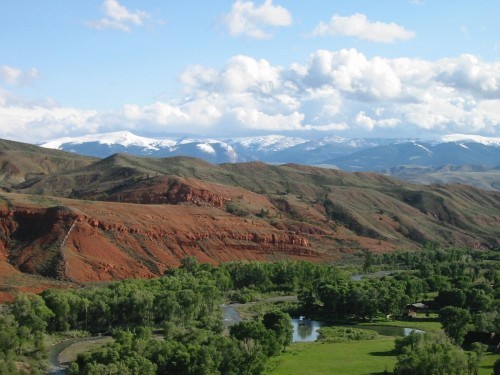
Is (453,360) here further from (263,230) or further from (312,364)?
(263,230)

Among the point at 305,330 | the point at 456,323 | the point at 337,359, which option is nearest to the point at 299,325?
the point at 305,330

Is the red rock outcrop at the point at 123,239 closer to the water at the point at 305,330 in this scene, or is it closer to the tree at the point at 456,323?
the water at the point at 305,330

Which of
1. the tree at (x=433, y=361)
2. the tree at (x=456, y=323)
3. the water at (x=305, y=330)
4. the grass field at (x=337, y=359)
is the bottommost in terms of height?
the water at (x=305, y=330)

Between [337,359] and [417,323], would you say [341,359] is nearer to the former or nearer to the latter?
[337,359]

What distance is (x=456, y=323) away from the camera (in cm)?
8881

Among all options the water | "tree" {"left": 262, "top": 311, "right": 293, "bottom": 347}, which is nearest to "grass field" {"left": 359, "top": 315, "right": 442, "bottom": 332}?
the water

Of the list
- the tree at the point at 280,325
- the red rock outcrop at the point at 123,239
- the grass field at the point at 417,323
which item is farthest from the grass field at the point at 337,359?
the red rock outcrop at the point at 123,239

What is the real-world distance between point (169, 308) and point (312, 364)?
29.5 meters

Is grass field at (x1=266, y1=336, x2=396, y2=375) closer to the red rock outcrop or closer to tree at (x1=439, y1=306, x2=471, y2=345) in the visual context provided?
tree at (x1=439, y1=306, x2=471, y2=345)

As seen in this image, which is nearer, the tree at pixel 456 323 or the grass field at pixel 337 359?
the grass field at pixel 337 359

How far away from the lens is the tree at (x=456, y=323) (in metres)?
87.8

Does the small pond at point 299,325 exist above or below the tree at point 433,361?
below

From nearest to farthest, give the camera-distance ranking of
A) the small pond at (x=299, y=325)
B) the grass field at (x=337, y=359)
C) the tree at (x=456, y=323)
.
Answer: the grass field at (x=337, y=359)
the tree at (x=456, y=323)
the small pond at (x=299, y=325)

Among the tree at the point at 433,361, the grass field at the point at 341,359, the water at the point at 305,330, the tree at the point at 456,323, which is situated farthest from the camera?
the water at the point at 305,330
